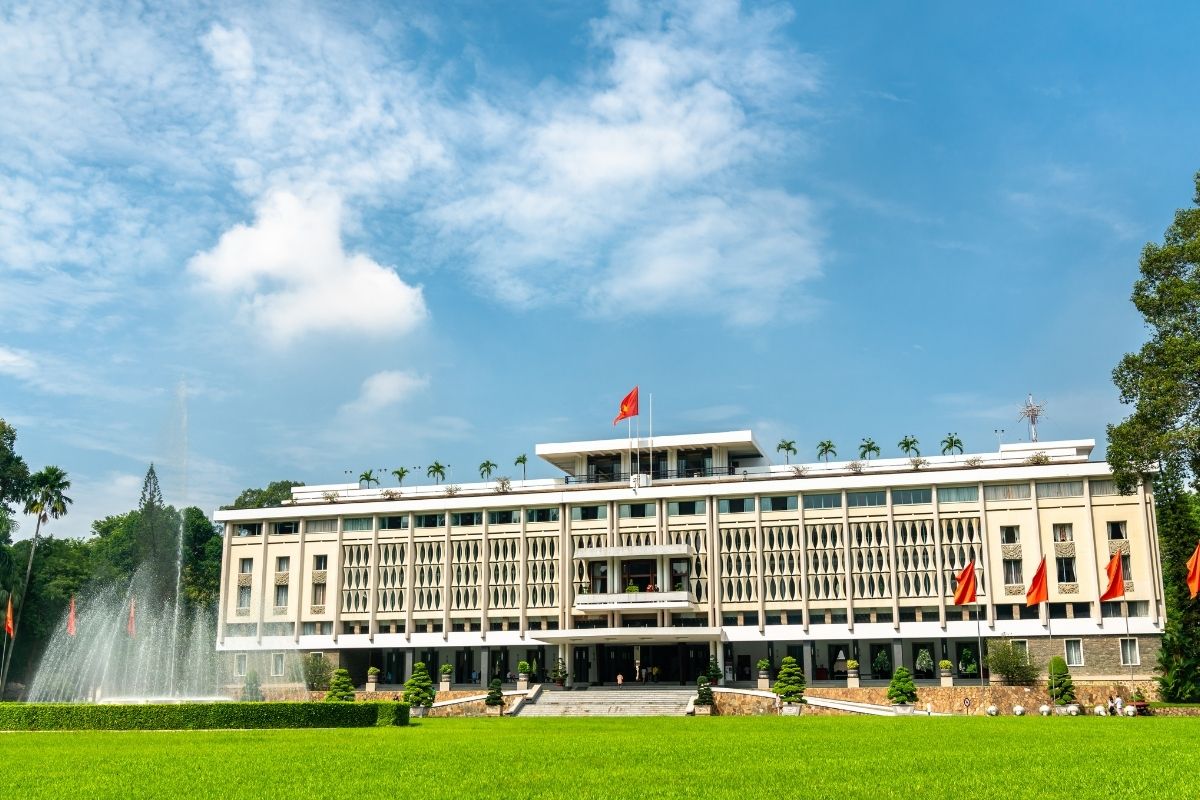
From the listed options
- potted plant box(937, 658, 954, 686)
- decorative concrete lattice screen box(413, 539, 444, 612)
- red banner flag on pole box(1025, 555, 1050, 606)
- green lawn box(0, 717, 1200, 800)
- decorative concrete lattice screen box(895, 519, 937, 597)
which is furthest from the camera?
decorative concrete lattice screen box(413, 539, 444, 612)

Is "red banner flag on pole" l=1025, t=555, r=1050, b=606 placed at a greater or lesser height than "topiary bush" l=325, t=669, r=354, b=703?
greater

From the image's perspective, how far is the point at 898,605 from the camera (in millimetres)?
59969

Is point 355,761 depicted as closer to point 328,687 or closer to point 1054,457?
point 328,687

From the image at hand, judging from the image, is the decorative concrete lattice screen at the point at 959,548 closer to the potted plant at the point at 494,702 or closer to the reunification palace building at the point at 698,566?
the reunification palace building at the point at 698,566

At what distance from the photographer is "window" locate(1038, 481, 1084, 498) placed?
58.7 metres

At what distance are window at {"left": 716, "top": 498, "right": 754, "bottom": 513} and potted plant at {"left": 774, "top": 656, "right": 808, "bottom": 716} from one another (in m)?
12.1

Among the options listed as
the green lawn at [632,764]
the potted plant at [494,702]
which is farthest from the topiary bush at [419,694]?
the green lawn at [632,764]

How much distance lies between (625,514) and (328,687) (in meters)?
19.4

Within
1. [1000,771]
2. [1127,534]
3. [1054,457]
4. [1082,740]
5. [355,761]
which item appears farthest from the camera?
[1054,457]

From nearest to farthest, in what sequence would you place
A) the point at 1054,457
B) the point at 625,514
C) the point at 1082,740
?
the point at 1082,740 → the point at 1054,457 → the point at 625,514

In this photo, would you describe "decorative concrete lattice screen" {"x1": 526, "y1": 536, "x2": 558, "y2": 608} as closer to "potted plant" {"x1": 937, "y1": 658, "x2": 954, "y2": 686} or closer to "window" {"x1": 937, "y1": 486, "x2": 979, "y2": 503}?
"potted plant" {"x1": 937, "y1": 658, "x2": 954, "y2": 686}

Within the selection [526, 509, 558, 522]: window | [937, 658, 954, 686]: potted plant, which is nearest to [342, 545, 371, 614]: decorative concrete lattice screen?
[526, 509, 558, 522]: window

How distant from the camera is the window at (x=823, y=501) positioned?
62625 mm

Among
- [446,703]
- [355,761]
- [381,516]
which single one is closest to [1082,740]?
[355,761]
